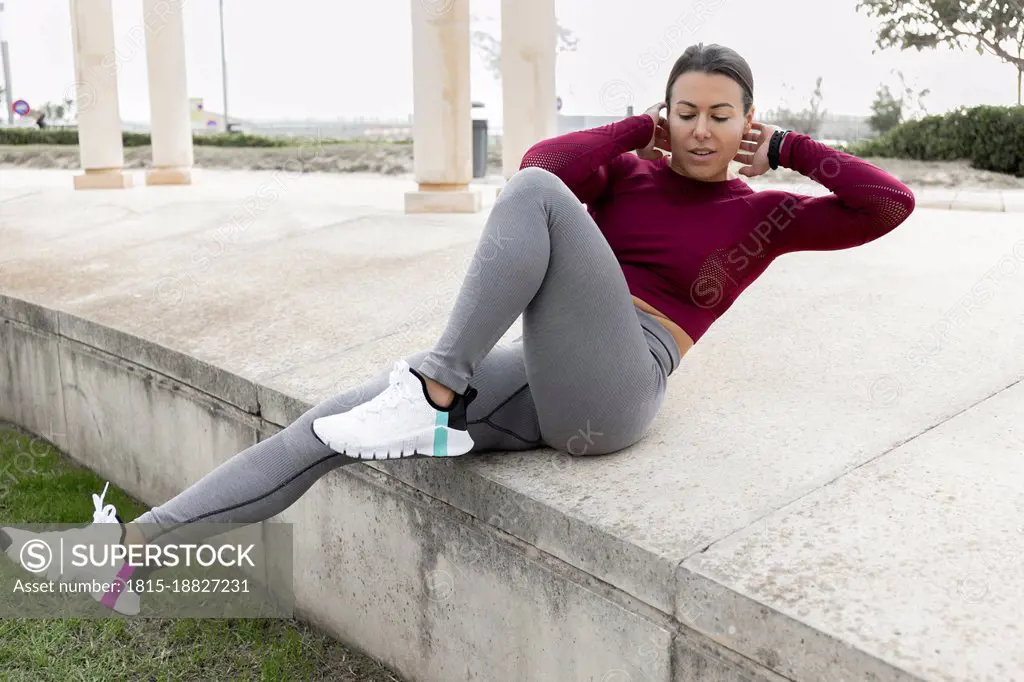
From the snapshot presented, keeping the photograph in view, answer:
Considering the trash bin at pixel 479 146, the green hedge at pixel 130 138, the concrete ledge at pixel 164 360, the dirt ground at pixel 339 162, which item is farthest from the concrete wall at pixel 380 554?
the green hedge at pixel 130 138

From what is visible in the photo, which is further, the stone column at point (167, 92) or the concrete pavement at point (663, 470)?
the stone column at point (167, 92)

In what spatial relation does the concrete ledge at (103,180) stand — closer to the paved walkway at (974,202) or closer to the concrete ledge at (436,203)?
the concrete ledge at (436,203)

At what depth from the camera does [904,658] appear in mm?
1712

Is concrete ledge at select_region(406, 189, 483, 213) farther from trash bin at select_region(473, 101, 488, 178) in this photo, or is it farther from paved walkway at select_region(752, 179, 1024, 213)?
trash bin at select_region(473, 101, 488, 178)

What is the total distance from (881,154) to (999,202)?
6574 millimetres

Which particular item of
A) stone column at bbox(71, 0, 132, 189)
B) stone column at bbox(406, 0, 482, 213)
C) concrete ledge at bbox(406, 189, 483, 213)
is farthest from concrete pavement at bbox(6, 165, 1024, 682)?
stone column at bbox(71, 0, 132, 189)

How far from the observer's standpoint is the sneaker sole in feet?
8.16

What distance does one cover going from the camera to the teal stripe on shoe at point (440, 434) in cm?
249

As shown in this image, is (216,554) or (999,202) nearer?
(216,554)

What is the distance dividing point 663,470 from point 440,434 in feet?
2.01

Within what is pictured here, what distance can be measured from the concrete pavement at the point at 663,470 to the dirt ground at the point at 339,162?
791 centimetres

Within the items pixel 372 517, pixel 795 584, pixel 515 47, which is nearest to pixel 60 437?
pixel 372 517

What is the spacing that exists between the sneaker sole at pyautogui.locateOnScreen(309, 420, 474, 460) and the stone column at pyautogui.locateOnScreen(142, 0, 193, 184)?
11.3 metres

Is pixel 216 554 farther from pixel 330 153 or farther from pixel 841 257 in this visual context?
pixel 330 153
